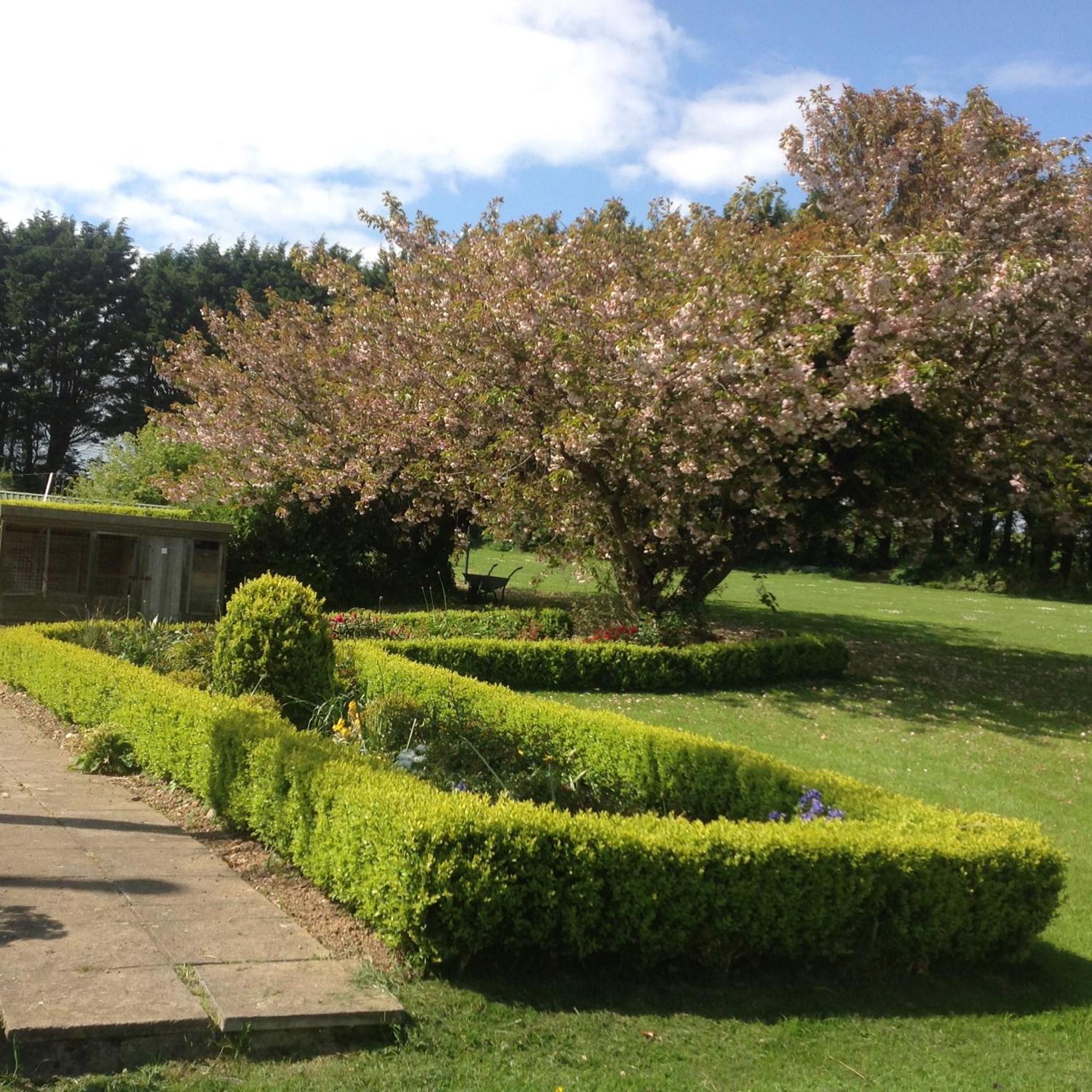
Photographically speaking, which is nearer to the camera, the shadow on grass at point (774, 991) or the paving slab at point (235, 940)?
the paving slab at point (235, 940)

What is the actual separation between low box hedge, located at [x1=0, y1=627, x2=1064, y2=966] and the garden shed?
13.0 metres

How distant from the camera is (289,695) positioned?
8961mm

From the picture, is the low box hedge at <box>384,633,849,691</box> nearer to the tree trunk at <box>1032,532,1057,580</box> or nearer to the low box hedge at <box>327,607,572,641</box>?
the low box hedge at <box>327,607,572,641</box>

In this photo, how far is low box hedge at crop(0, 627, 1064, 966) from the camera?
4328mm

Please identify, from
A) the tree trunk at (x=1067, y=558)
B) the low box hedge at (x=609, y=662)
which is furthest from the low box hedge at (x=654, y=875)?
the tree trunk at (x=1067, y=558)

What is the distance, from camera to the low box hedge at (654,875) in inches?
170

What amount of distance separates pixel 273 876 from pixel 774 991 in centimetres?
251

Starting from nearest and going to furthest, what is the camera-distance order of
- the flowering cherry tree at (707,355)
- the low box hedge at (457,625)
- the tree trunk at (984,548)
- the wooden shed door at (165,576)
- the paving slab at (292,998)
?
the paving slab at (292,998) < the flowering cherry tree at (707,355) < the low box hedge at (457,625) < the wooden shed door at (165,576) < the tree trunk at (984,548)

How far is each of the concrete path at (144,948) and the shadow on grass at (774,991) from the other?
2.27 feet

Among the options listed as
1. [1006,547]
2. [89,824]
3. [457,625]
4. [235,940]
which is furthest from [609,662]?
[1006,547]

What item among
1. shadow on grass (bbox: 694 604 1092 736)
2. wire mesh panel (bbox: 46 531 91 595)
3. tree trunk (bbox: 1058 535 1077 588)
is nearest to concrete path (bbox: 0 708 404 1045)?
shadow on grass (bbox: 694 604 1092 736)

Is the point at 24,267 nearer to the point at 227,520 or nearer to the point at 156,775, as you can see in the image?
the point at 227,520

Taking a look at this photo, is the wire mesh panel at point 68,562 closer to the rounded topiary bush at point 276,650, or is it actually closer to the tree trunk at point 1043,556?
the rounded topiary bush at point 276,650

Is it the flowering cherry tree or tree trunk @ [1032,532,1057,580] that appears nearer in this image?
the flowering cherry tree
